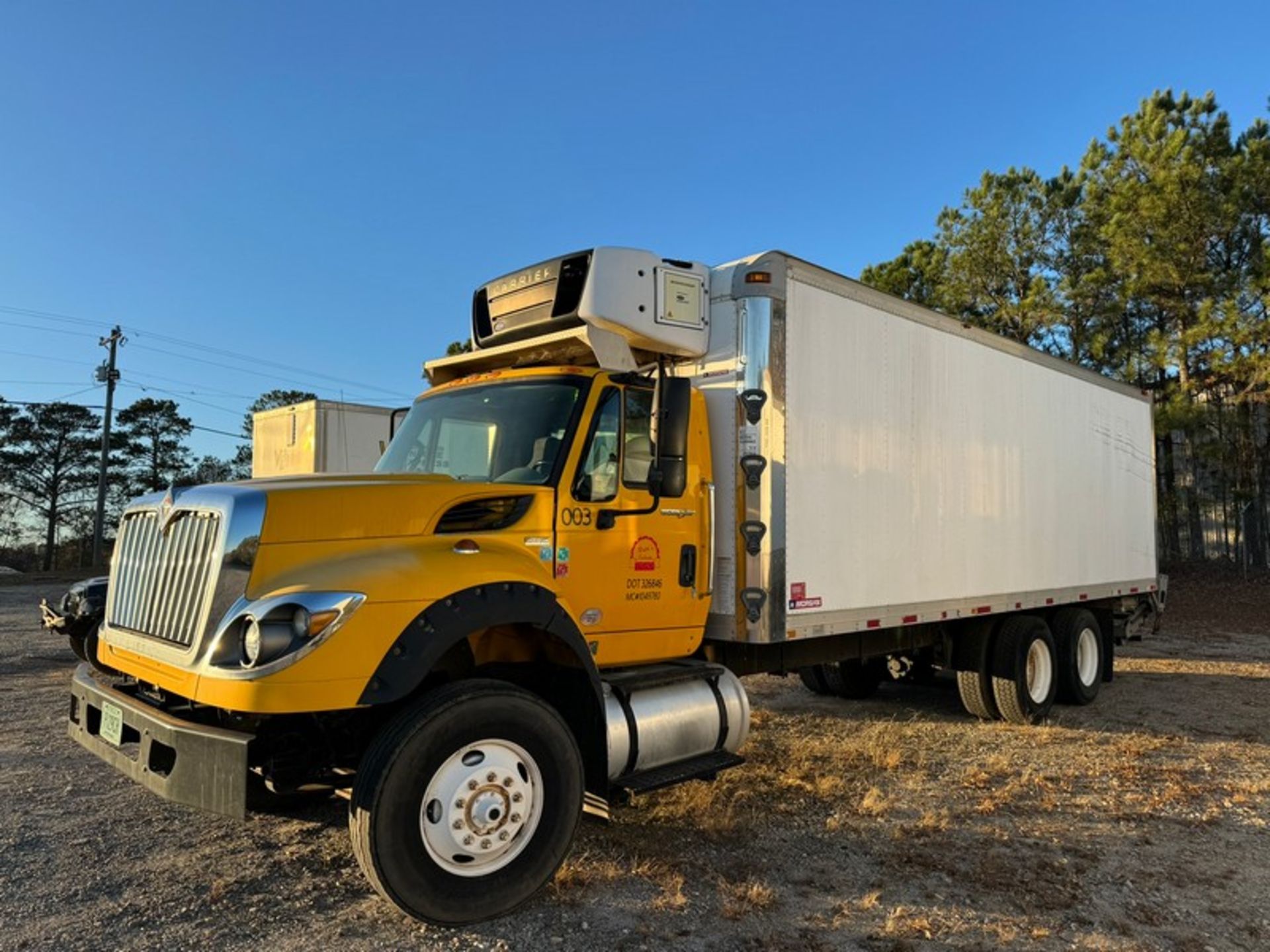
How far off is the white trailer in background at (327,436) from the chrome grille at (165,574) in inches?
334

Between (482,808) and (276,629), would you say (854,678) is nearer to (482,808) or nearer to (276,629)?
(482,808)

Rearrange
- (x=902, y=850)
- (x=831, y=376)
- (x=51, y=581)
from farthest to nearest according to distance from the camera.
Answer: (x=51, y=581)
(x=831, y=376)
(x=902, y=850)

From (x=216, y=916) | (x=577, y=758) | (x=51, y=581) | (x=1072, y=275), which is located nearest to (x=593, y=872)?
(x=577, y=758)

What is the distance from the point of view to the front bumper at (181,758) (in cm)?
322

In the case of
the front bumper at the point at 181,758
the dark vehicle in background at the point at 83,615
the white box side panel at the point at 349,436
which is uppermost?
the white box side panel at the point at 349,436

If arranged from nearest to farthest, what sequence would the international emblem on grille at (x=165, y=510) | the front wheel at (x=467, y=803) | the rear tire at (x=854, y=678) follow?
the front wheel at (x=467, y=803), the international emblem on grille at (x=165, y=510), the rear tire at (x=854, y=678)

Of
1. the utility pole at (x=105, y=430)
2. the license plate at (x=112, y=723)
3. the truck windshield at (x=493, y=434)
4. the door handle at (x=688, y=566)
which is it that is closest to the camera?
the license plate at (x=112, y=723)

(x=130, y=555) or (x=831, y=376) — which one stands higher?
(x=831, y=376)

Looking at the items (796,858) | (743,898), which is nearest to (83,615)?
(743,898)

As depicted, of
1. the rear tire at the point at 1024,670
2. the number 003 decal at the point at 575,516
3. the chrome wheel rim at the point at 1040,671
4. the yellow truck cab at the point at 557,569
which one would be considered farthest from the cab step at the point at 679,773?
the chrome wheel rim at the point at 1040,671

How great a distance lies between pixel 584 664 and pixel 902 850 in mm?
2086

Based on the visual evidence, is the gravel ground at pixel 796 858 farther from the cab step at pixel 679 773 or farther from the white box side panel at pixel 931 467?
the white box side panel at pixel 931 467

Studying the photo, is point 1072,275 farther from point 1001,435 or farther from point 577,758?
point 577,758

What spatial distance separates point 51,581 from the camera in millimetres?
25547
